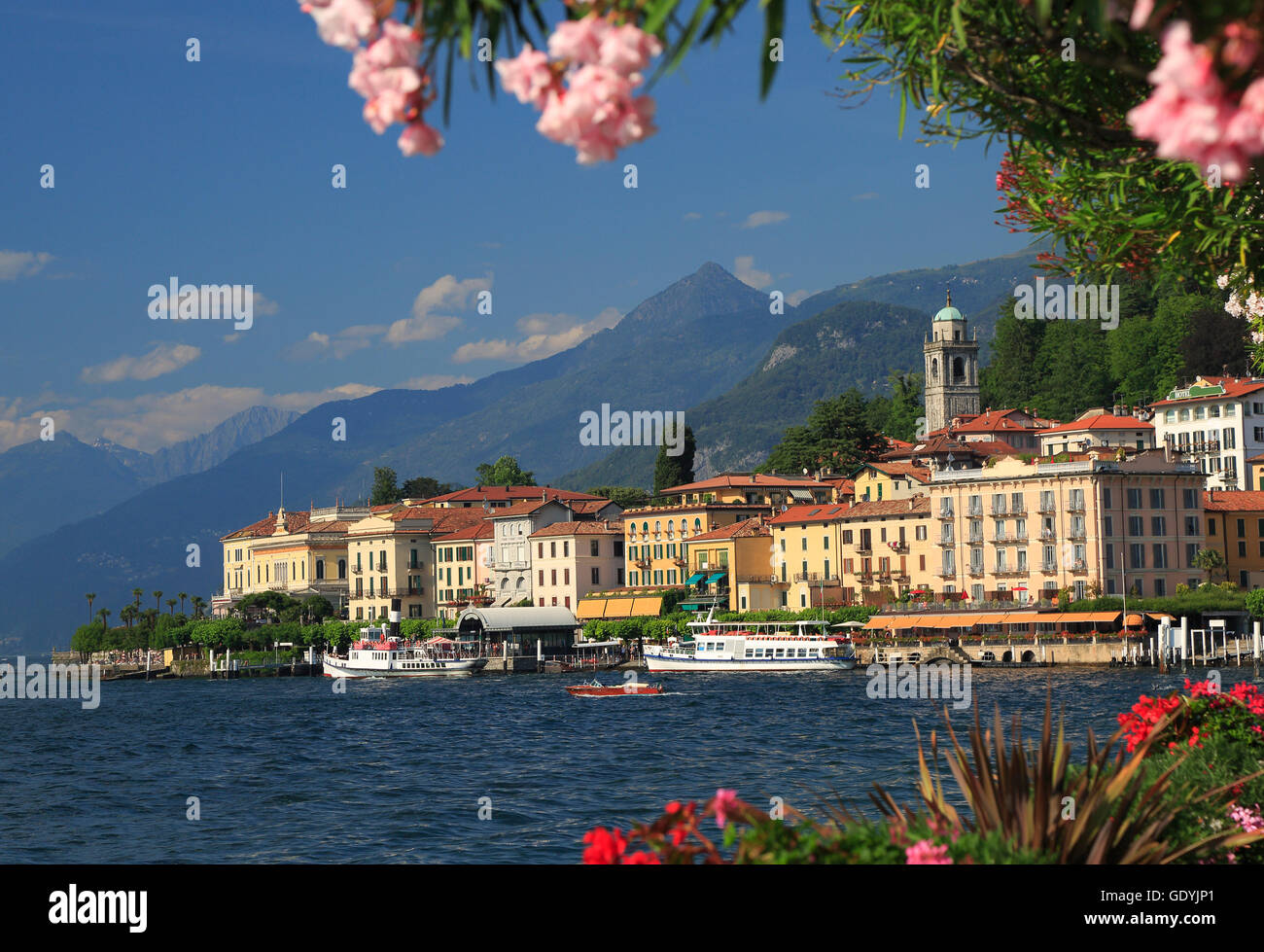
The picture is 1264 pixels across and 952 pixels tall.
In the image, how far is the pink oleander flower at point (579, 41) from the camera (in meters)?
4.48

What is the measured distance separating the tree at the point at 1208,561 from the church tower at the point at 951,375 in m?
64.1

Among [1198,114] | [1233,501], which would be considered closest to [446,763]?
[1198,114]

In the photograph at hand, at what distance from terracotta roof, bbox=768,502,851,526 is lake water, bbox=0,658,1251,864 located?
63.9 feet

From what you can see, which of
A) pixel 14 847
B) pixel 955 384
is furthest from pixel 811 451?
pixel 14 847

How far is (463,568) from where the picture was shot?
124 meters

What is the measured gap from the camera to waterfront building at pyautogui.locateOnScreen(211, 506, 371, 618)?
13488 cm

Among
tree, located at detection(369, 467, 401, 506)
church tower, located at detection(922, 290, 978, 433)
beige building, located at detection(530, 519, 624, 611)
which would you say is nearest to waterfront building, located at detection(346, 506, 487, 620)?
beige building, located at detection(530, 519, 624, 611)

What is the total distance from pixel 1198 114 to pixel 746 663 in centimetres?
8477

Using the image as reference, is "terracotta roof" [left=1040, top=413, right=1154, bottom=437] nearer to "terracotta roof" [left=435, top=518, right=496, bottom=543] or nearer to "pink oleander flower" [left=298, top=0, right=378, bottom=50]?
"terracotta roof" [left=435, top=518, right=496, bottom=543]

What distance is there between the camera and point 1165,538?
276ft

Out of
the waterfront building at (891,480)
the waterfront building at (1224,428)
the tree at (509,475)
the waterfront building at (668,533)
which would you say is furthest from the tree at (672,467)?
the waterfront building at (1224,428)

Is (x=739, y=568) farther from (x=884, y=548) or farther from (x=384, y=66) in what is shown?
(x=384, y=66)
